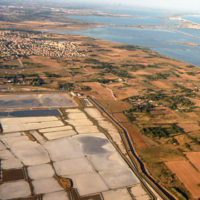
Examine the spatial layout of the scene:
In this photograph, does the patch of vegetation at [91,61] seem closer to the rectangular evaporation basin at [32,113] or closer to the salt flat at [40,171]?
the rectangular evaporation basin at [32,113]

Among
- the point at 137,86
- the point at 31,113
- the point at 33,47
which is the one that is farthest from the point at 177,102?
the point at 33,47

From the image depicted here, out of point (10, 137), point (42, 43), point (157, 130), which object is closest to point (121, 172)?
point (157, 130)

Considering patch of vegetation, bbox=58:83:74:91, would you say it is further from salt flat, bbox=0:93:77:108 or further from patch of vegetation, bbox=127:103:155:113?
patch of vegetation, bbox=127:103:155:113

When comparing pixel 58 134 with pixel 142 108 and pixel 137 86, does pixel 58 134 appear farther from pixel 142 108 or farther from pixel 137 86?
pixel 137 86

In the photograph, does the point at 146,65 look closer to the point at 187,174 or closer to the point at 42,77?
the point at 42,77

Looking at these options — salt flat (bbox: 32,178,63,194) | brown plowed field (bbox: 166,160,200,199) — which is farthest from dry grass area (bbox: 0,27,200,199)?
salt flat (bbox: 32,178,63,194)

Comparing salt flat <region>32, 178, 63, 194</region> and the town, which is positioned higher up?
the town

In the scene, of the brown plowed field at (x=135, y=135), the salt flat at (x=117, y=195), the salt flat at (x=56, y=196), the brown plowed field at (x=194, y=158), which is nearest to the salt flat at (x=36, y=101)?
the brown plowed field at (x=135, y=135)
